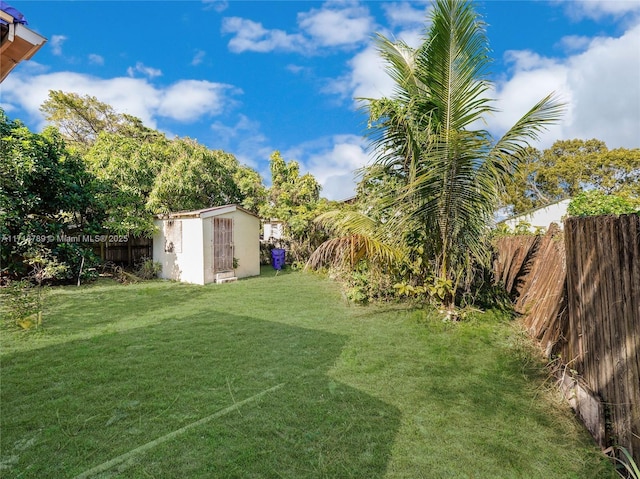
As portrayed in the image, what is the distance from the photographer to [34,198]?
26.5 feet

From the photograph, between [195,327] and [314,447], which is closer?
[314,447]

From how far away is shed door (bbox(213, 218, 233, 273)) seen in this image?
33.8 ft

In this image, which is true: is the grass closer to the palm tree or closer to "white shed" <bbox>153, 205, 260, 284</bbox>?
the palm tree

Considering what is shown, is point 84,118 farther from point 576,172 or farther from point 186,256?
point 576,172

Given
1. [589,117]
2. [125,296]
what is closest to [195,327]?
[125,296]

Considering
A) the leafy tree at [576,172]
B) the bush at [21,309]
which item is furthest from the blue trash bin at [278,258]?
the leafy tree at [576,172]

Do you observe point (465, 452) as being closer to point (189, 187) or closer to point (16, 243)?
point (16, 243)

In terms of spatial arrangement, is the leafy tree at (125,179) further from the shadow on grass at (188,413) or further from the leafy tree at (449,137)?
the leafy tree at (449,137)

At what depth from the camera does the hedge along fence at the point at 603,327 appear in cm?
206

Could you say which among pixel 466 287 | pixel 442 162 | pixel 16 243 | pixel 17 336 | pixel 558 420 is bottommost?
Answer: pixel 558 420

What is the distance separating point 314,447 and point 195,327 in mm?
3535

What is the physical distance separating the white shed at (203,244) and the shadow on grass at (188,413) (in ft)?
18.7

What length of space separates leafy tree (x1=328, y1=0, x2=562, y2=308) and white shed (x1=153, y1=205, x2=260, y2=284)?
660 centimetres

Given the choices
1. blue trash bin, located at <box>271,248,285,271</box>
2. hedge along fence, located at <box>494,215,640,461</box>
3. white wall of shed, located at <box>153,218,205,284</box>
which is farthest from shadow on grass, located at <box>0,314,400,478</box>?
blue trash bin, located at <box>271,248,285,271</box>
